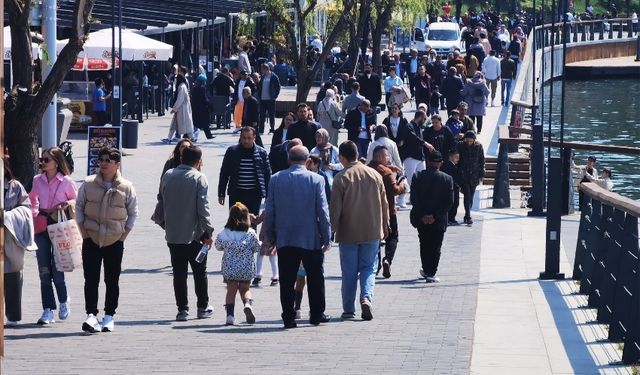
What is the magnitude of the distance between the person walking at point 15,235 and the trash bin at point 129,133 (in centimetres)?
1866

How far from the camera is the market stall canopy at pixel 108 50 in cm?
3338

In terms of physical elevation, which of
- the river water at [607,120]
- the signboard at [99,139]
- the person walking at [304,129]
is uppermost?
the person walking at [304,129]

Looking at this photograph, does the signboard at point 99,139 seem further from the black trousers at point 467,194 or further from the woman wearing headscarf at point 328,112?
the woman wearing headscarf at point 328,112

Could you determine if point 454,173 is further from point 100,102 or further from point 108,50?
point 100,102

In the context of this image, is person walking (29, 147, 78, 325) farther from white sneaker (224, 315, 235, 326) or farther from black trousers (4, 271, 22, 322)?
white sneaker (224, 315, 235, 326)

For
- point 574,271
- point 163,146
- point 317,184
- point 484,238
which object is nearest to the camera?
point 317,184

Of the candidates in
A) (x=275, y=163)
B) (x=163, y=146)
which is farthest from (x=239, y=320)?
(x=163, y=146)

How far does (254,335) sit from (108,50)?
21.7 metres

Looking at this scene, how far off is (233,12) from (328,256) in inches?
1347

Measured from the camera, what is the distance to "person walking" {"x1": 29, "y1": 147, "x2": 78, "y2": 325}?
12.9 meters

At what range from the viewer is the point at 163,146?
3300 centimetres

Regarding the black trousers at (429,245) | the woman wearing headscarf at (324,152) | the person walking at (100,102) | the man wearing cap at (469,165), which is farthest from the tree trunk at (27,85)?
the person walking at (100,102)

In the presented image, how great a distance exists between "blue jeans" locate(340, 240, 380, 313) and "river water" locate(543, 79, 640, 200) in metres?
26.1

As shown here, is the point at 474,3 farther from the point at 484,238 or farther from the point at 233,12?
the point at 484,238
